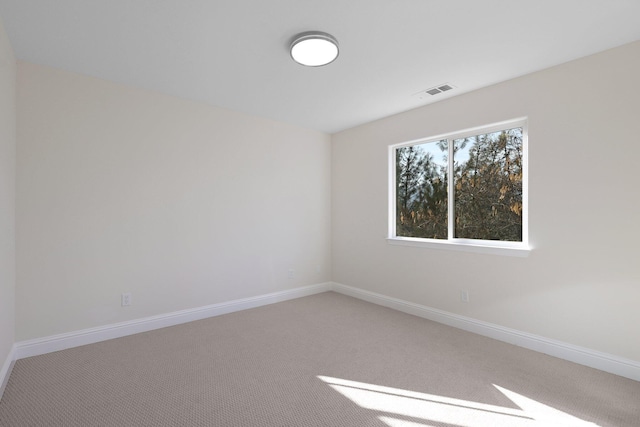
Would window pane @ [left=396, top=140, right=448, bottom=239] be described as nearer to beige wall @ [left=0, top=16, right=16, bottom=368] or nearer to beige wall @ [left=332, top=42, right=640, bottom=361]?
beige wall @ [left=332, top=42, right=640, bottom=361]

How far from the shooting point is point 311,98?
339cm

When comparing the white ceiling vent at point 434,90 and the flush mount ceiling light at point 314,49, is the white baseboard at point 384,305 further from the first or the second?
the flush mount ceiling light at point 314,49

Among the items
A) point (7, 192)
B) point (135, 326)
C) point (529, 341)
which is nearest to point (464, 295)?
point (529, 341)

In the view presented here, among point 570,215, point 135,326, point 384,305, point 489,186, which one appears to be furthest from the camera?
point 384,305

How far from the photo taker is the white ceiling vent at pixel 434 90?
3057 mm

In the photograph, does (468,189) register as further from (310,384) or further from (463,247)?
(310,384)

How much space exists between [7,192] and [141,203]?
1.01 m

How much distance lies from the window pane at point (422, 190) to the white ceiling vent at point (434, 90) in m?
0.63

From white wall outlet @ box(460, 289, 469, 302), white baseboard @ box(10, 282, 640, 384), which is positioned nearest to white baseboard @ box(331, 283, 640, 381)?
white baseboard @ box(10, 282, 640, 384)

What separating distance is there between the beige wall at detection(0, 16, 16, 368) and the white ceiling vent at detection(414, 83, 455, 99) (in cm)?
343

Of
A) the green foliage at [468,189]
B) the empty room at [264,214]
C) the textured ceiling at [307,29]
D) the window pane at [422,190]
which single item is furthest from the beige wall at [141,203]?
the green foliage at [468,189]

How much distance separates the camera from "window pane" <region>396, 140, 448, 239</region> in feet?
12.1

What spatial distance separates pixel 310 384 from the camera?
2.20 meters

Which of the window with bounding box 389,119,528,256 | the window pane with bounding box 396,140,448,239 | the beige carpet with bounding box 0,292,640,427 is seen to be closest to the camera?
the beige carpet with bounding box 0,292,640,427
